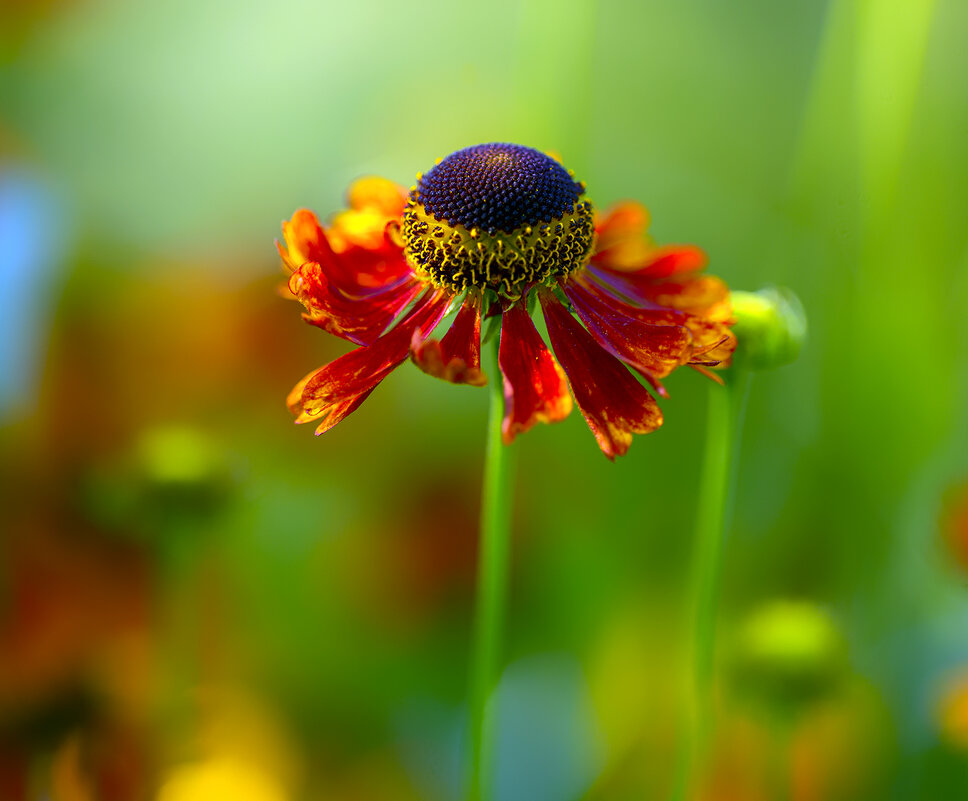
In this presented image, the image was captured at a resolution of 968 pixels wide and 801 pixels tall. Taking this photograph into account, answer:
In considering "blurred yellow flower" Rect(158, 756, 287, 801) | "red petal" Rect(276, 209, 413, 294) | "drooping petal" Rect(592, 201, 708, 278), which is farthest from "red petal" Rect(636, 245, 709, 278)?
"blurred yellow flower" Rect(158, 756, 287, 801)

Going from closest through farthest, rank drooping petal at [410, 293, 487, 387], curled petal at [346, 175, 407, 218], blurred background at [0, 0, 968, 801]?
drooping petal at [410, 293, 487, 387], curled petal at [346, 175, 407, 218], blurred background at [0, 0, 968, 801]

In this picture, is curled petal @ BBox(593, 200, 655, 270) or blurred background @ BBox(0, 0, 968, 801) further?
blurred background @ BBox(0, 0, 968, 801)

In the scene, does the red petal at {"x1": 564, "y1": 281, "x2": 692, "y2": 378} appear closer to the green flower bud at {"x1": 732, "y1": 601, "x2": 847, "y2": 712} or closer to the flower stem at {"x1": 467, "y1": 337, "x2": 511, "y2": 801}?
the flower stem at {"x1": 467, "y1": 337, "x2": 511, "y2": 801}

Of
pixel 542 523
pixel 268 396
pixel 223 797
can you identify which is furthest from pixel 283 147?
pixel 223 797

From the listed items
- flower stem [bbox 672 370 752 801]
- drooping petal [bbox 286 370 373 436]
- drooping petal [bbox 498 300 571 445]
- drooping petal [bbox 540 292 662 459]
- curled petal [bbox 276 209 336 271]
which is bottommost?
flower stem [bbox 672 370 752 801]

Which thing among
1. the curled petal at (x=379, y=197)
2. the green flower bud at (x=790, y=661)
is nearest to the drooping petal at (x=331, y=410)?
the curled petal at (x=379, y=197)

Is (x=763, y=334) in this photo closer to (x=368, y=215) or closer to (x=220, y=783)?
(x=368, y=215)

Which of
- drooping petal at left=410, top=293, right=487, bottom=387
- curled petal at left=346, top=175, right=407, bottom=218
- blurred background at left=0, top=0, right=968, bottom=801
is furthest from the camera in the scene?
blurred background at left=0, top=0, right=968, bottom=801
